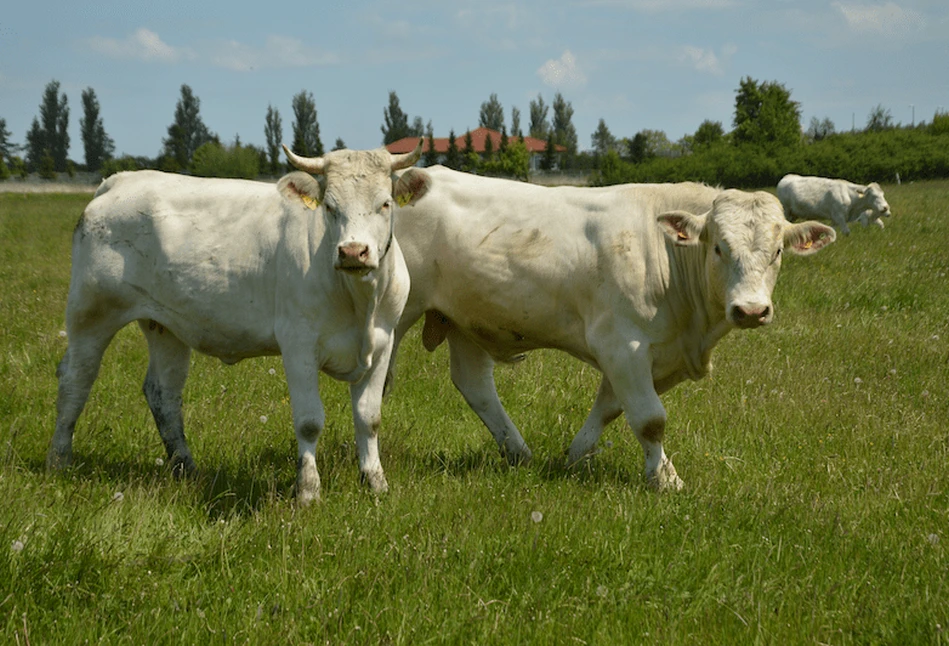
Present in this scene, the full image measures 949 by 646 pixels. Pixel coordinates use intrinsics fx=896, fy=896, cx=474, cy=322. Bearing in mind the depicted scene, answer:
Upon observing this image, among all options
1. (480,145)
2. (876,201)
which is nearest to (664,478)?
(876,201)

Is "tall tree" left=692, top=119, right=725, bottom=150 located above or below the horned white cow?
above

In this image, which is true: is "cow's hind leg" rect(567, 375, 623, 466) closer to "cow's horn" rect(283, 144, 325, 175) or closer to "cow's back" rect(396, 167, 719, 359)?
"cow's back" rect(396, 167, 719, 359)

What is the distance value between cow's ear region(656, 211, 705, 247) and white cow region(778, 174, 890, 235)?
69.4 feet

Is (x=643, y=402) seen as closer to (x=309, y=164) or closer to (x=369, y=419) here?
(x=369, y=419)

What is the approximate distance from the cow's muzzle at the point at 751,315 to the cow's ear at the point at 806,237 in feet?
2.31

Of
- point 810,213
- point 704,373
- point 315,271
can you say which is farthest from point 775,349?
point 810,213

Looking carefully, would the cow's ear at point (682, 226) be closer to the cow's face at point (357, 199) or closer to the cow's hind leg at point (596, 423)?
the cow's hind leg at point (596, 423)

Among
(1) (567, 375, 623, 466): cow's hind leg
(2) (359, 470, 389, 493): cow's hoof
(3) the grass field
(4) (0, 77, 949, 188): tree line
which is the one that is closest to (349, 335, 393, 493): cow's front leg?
(2) (359, 470, 389, 493): cow's hoof

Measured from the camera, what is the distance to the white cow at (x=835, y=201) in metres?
26.6

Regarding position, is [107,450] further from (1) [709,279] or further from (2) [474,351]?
(1) [709,279]

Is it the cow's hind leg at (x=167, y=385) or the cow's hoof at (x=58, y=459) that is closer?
the cow's hoof at (x=58, y=459)

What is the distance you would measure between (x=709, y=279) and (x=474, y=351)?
7.05 feet

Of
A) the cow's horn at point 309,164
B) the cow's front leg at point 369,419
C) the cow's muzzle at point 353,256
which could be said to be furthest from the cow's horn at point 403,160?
the cow's front leg at point 369,419

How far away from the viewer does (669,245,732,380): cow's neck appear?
19.3 ft
